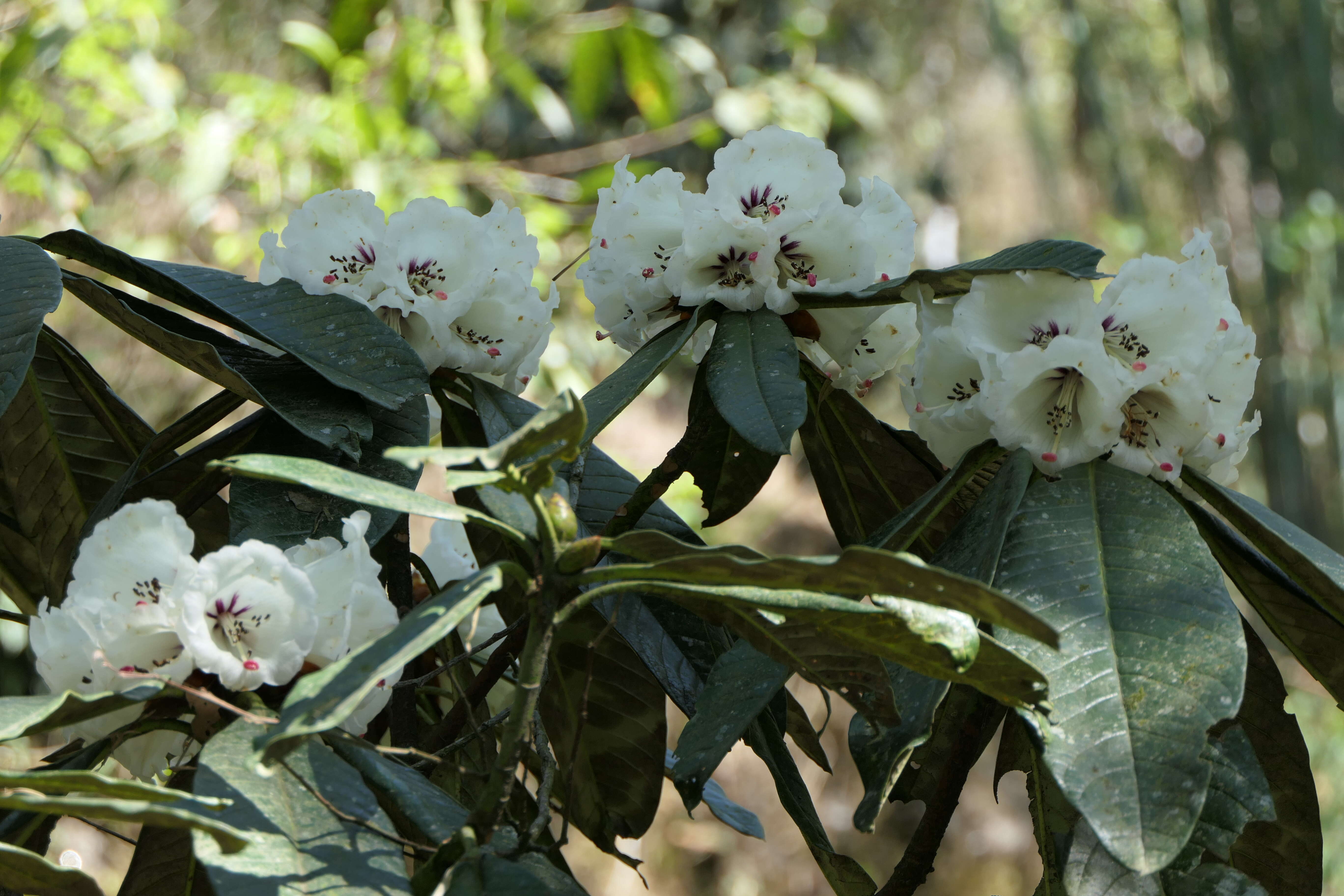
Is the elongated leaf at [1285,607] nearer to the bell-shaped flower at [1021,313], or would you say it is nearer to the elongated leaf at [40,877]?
the bell-shaped flower at [1021,313]

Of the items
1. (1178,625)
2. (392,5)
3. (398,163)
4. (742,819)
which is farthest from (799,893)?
(1178,625)

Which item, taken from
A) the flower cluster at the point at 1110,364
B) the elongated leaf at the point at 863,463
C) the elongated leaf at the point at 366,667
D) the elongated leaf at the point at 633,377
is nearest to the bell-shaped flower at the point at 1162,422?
the flower cluster at the point at 1110,364

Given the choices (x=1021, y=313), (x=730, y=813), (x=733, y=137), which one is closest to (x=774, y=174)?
(x=1021, y=313)

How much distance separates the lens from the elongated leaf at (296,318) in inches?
20.9

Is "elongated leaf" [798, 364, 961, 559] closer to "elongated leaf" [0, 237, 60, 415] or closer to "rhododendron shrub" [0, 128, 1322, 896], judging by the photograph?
"rhododendron shrub" [0, 128, 1322, 896]

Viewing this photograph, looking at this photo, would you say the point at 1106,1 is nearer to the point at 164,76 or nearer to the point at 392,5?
the point at 392,5

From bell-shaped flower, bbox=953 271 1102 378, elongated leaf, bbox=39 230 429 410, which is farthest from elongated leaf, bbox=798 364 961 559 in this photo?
elongated leaf, bbox=39 230 429 410

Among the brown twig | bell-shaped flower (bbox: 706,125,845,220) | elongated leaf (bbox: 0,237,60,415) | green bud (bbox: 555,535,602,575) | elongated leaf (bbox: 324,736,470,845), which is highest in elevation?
bell-shaped flower (bbox: 706,125,845,220)

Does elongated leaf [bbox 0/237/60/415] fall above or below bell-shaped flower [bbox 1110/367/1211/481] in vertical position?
above

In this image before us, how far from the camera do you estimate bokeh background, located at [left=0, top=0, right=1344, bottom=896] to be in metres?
2.54

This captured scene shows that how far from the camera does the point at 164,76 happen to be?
263 centimetres

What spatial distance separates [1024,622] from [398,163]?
8.45 ft

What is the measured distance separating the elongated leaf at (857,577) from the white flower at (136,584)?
0.18 metres

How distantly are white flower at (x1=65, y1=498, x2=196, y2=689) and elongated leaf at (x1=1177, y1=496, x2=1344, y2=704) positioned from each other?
0.46 m
